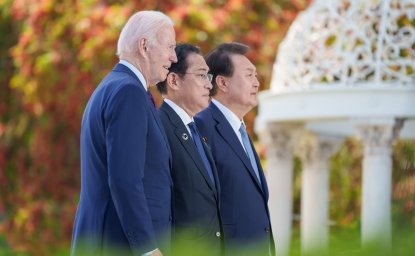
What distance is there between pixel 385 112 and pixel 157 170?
856 centimetres

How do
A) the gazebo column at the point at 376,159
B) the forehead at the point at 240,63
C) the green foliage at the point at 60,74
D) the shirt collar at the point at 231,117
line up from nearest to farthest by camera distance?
the shirt collar at the point at 231,117 → the forehead at the point at 240,63 → the gazebo column at the point at 376,159 → the green foliage at the point at 60,74

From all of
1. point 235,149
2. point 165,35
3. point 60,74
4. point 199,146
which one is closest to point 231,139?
point 235,149

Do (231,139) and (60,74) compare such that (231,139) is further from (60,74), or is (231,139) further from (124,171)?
(60,74)

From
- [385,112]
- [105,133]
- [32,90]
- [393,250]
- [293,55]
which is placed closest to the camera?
[393,250]

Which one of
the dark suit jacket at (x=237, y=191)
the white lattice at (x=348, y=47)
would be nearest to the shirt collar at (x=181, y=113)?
the dark suit jacket at (x=237, y=191)

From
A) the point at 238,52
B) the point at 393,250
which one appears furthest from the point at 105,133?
the point at 393,250

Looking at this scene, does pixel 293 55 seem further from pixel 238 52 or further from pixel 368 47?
pixel 238 52

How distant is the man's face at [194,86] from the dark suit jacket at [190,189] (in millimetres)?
206

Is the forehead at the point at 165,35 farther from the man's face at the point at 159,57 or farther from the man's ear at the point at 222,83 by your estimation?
the man's ear at the point at 222,83

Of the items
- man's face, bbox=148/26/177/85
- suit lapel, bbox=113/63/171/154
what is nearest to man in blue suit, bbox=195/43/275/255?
suit lapel, bbox=113/63/171/154

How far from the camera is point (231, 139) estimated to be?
6352mm

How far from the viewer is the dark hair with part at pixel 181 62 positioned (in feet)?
19.6

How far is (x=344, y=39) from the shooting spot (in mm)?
14141

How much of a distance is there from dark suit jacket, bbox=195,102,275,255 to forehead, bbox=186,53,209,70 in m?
0.51
